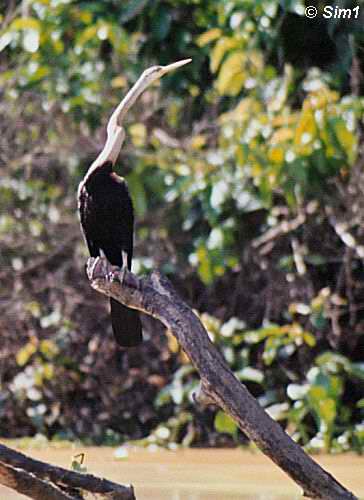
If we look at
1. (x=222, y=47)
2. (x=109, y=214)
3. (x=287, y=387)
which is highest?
(x=222, y=47)

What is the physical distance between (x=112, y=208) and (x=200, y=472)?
1645mm

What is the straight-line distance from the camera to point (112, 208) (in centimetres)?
469

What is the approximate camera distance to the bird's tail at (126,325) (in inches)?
174

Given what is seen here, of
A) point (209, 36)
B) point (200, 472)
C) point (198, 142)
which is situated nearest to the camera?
point (200, 472)

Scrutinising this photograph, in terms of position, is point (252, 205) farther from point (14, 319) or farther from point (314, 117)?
point (14, 319)

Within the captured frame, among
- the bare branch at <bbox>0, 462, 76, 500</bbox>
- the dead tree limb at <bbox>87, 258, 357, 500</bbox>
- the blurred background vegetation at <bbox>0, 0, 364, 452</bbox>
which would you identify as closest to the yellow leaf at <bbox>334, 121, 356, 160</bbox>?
the blurred background vegetation at <bbox>0, 0, 364, 452</bbox>

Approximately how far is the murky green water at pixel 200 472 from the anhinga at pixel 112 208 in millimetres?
795

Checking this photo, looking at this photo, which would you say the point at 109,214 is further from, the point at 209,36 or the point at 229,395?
the point at 209,36

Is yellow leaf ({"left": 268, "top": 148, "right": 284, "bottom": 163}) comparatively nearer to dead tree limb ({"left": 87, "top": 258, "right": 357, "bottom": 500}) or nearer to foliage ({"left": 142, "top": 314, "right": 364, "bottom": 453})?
foliage ({"left": 142, "top": 314, "right": 364, "bottom": 453})

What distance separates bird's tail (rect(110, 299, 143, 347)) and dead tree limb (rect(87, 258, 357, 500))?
2.81ft

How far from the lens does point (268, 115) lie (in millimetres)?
6559

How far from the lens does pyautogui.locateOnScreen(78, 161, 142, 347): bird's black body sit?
4477mm

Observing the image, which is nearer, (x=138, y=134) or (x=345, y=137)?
(x=345, y=137)

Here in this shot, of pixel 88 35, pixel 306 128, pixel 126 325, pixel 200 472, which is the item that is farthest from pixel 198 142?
pixel 126 325
